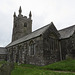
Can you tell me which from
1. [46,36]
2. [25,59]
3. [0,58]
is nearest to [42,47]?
[46,36]

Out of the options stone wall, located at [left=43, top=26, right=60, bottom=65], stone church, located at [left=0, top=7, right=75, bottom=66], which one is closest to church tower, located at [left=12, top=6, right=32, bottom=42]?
stone church, located at [left=0, top=7, right=75, bottom=66]

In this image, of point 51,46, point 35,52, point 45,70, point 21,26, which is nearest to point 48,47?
point 51,46

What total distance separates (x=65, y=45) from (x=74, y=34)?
3657 millimetres

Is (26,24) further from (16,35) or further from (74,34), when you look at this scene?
(74,34)

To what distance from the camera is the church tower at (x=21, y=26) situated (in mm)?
53372

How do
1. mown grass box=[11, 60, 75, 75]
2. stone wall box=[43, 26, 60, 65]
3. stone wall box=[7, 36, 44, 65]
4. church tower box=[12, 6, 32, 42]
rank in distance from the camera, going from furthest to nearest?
church tower box=[12, 6, 32, 42] → stone wall box=[7, 36, 44, 65] → stone wall box=[43, 26, 60, 65] → mown grass box=[11, 60, 75, 75]

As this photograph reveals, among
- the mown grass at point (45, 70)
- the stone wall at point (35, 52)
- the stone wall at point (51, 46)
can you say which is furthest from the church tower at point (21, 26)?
the mown grass at point (45, 70)

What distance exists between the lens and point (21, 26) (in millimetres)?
54000

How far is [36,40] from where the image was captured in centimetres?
2678

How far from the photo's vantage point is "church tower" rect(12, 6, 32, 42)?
53372mm

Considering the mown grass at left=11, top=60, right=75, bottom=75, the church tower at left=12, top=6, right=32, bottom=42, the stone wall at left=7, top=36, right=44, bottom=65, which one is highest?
the church tower at left=12, top=6, right=32, bottom=42

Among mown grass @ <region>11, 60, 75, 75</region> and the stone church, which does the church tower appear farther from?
mown grass @ <region>11, 60, 75, 75</region>

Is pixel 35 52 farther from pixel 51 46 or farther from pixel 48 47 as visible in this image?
pixel 51 46

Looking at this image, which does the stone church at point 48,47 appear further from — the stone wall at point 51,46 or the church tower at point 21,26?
the church tower at point 21,26
